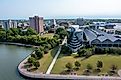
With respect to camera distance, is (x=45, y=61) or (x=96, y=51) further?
(x=96, y=51)

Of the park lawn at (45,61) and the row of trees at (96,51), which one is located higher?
the row of trees at (96,51)

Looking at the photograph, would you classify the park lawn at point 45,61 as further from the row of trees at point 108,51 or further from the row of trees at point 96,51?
the row of trees at point 108,51

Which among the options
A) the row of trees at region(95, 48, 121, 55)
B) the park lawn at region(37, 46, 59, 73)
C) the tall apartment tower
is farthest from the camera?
the tall apartment tower

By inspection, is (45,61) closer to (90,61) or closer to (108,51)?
(90,61)

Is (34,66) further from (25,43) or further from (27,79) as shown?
(25,43)

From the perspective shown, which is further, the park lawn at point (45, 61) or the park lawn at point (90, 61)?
the park lawn at point (45, 61)

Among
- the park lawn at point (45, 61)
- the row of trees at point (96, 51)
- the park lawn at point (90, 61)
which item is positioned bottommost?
the park lawn at point (45, 61)

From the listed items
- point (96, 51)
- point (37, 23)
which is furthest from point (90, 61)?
point (37, 23)

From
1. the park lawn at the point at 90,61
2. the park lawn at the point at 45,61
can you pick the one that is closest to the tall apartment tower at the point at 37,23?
the park lawn at the point at 45,61

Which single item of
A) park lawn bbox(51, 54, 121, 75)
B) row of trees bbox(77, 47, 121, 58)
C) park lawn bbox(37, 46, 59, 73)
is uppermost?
row of trees bbox(77, 47, 121, 58)

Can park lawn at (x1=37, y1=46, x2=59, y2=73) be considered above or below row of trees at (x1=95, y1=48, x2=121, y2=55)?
below

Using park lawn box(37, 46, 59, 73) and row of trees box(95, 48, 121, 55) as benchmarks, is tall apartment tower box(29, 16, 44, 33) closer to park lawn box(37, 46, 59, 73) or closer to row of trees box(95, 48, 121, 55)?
park lawn box(37, 46, 59, 73)

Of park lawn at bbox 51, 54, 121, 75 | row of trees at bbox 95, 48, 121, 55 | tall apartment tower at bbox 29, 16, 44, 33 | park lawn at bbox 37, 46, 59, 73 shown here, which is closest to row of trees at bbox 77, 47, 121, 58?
row of trees at bbox 95, 48, 121, 55

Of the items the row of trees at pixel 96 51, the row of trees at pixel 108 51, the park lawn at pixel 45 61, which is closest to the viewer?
the park lawn at pixel 45 61
